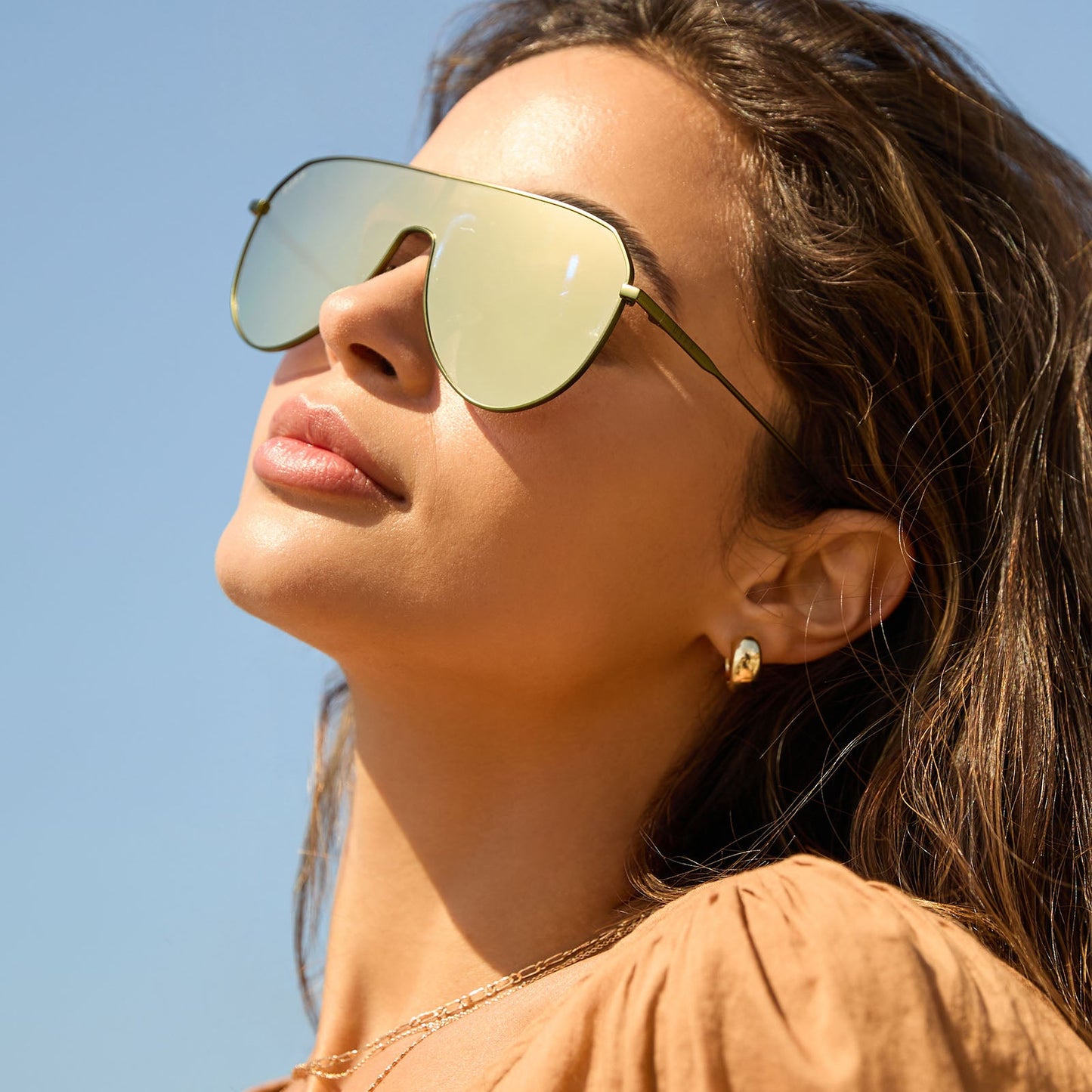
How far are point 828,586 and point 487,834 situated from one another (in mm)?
703

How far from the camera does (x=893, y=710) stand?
7.42 ft

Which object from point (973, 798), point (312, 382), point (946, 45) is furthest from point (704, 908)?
point (946, 45)

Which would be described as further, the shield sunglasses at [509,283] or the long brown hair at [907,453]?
the long brown hair at [907,453]

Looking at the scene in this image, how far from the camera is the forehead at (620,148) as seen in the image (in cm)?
217

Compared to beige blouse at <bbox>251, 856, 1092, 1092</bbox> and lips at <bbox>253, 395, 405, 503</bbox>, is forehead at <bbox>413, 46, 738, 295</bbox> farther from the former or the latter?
beige blouse at <bbox>251, 856, 1092, 1092</bbox>

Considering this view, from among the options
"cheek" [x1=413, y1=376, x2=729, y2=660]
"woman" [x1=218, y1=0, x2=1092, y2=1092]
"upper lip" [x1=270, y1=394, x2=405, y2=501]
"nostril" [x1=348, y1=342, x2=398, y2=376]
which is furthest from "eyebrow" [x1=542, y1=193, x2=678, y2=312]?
"upper lip" [x1=270, y1=394, x2=405, y2=501]

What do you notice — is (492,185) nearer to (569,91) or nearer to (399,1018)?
(569,91)

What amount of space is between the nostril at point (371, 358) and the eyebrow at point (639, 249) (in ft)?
1.19

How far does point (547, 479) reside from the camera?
80.4 inches

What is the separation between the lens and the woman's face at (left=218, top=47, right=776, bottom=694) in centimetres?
205

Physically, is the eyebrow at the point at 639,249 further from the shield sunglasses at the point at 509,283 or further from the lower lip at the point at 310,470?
the lower lip at the point at 310,470

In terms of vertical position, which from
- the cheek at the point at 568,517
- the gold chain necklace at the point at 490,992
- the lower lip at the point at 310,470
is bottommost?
the gold chain necklace at the point at 490,992

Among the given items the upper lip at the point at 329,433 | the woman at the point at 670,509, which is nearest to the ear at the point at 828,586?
the woman at the point at 670,509

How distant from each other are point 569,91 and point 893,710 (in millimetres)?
1160
